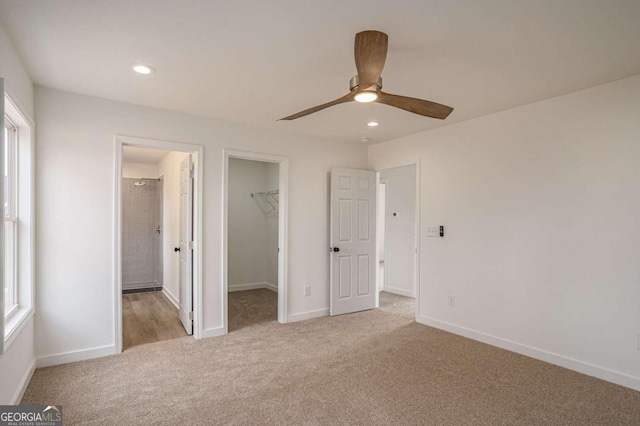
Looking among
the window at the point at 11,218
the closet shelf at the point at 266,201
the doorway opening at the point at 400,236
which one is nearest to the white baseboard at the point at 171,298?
the closet shelf at the point at 266,201

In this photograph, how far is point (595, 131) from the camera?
292 cm

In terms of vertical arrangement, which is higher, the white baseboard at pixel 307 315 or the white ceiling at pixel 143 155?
the white ceiling at pixel 143 155

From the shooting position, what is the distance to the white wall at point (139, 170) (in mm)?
6445

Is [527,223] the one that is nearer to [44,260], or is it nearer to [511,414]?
[511,414]

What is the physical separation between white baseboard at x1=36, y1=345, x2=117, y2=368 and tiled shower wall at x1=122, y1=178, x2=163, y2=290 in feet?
10.6

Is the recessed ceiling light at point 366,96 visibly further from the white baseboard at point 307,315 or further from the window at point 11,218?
the white baseboard at point 307,315

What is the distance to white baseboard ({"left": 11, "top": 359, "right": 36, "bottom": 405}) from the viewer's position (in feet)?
7.65

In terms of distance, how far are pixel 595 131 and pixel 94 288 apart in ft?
15.3

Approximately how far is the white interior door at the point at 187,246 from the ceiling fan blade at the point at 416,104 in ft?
8.23

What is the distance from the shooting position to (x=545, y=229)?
10.6 ft

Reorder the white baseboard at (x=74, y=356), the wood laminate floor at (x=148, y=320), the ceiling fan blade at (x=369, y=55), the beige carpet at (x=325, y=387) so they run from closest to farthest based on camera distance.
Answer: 1. the ceiling fan blade at (x=369, y=55)
2. the beige carpet at (x=325, y=387)
3. the white baseboard at (x=74, y=356)
4. the wood laminate floor at (x=148, y=320)

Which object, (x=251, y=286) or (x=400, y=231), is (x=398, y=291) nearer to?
(x=400, y=231)

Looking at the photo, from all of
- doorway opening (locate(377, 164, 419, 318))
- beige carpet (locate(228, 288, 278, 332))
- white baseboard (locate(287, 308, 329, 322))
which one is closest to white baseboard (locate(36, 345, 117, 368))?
beige carpet (locate(228, 288, 278, 332))

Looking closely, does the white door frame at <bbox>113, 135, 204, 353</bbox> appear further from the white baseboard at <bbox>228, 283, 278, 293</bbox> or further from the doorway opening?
the doorway opening
